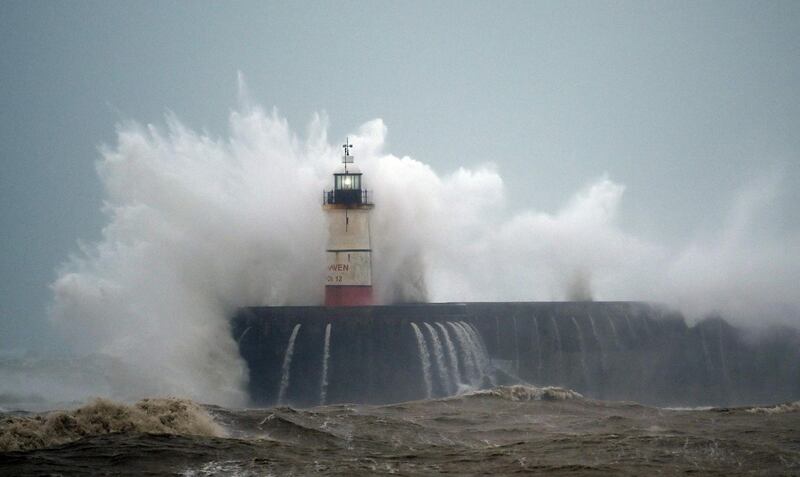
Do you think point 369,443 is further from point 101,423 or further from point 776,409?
point 776,409

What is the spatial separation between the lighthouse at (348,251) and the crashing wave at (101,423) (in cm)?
2006

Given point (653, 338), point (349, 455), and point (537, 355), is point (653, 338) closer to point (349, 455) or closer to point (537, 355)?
point (537, 355)

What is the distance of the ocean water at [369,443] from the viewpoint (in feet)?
45.5

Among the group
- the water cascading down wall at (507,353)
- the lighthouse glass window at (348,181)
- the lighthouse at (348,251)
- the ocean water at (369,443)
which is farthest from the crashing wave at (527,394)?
the lighthouse glass window at (348,181)

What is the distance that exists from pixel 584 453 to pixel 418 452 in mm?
2938

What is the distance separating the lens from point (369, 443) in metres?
16.9

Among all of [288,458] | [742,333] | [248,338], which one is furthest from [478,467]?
[742,333]

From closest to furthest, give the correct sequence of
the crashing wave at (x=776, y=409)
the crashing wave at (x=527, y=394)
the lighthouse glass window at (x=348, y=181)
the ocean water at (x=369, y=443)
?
1. the ocean water at (x=369, y=443)
2. the crashing wave at (x=776, y=409)
3. the crashing wave at (x=527, y=394)
4. the lighthouse glass window at (x=348, y=181)

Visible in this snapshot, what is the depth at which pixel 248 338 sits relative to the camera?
1352 inches

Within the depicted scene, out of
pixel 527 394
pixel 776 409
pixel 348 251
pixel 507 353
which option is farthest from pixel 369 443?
pixel 348 251

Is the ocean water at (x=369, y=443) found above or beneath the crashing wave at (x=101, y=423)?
beneath

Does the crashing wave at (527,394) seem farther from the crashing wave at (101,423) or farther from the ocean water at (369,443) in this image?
the crashing wave at (101,423)

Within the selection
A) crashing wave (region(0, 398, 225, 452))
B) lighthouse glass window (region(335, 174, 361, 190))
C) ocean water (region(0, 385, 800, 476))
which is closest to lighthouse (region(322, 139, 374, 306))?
lighthouse glass window (region(335, 174, 361, 190))

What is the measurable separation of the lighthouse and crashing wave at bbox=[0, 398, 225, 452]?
2006cm
